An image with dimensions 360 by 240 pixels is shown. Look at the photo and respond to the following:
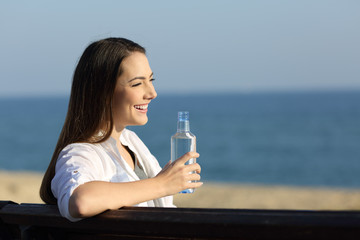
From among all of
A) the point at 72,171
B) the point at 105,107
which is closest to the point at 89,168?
the point at 72,171

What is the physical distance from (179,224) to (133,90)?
857 millimetres

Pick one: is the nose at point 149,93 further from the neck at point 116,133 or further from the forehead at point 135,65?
the neck at point 116,133

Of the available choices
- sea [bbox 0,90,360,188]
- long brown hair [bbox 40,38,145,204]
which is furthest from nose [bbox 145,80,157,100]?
sea [bbox 0,90,360,188]

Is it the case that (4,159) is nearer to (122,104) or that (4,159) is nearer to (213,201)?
(213,201)

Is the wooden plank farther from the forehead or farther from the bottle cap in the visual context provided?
the forehead

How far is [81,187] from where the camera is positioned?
6.23 feet

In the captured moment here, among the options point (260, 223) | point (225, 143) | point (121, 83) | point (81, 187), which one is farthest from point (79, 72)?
point (225, 143)

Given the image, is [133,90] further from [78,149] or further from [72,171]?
[72,171]

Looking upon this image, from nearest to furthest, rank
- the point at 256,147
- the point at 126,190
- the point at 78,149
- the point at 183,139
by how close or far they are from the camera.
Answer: the point at 126,190, the point at 78,149, the point at 183,139, the point at 256,147

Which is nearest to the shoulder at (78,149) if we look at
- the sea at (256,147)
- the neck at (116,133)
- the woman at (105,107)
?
the woman at (105,107)

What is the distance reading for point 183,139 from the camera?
2404 mm

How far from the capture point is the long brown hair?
2.41 metres

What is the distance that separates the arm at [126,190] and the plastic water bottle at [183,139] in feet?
0.76

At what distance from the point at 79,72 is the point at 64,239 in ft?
2.43
